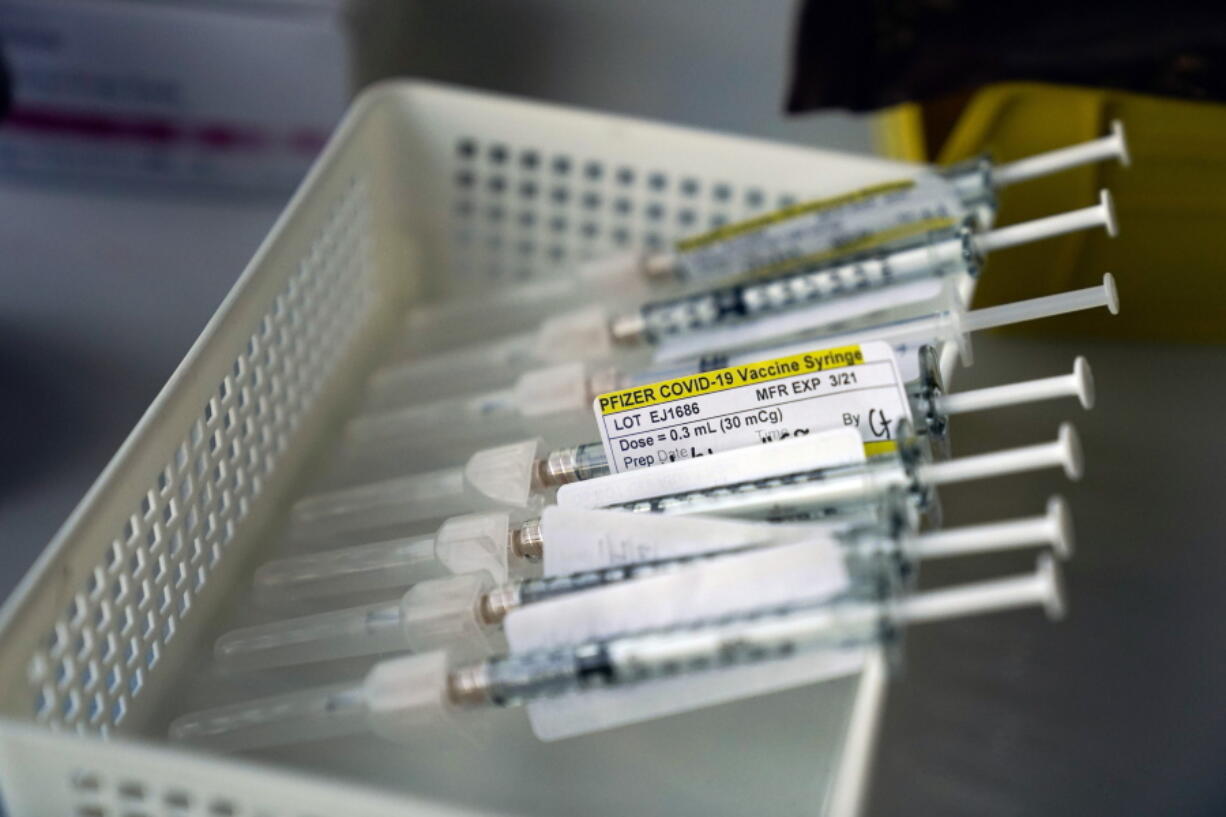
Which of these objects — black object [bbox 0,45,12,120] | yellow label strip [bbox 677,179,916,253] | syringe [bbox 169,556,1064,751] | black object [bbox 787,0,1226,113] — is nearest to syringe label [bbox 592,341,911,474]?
syringe [bbox 169,556,1064,751]

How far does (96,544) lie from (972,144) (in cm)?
67

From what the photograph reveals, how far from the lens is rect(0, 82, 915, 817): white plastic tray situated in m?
0.52

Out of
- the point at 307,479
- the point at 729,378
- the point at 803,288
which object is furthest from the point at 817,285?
the point at 307,479

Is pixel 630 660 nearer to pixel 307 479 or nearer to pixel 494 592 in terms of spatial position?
pixel 494 592

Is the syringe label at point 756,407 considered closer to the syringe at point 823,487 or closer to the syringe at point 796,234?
the syringe at point 823,487

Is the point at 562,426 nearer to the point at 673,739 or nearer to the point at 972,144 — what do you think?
the point at 673,739

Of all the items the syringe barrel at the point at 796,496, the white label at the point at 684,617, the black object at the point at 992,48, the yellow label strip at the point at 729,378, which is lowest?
the white label at the point at 684,617

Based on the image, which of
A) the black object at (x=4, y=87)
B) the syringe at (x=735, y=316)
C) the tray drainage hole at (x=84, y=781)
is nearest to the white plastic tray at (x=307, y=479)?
the tray drainage hole at (x=84, y=781)

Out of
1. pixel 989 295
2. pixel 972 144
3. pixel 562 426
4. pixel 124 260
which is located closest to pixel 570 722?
pixel 562 426

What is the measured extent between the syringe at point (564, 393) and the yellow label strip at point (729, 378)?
3 centimetres

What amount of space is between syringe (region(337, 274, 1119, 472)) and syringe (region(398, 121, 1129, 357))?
0.09 m

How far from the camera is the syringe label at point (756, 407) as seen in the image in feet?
1.98

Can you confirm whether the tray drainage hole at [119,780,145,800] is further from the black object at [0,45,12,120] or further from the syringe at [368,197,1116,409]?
the black object at [0,45,12,120]

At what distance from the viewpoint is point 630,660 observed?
53 centimetres
